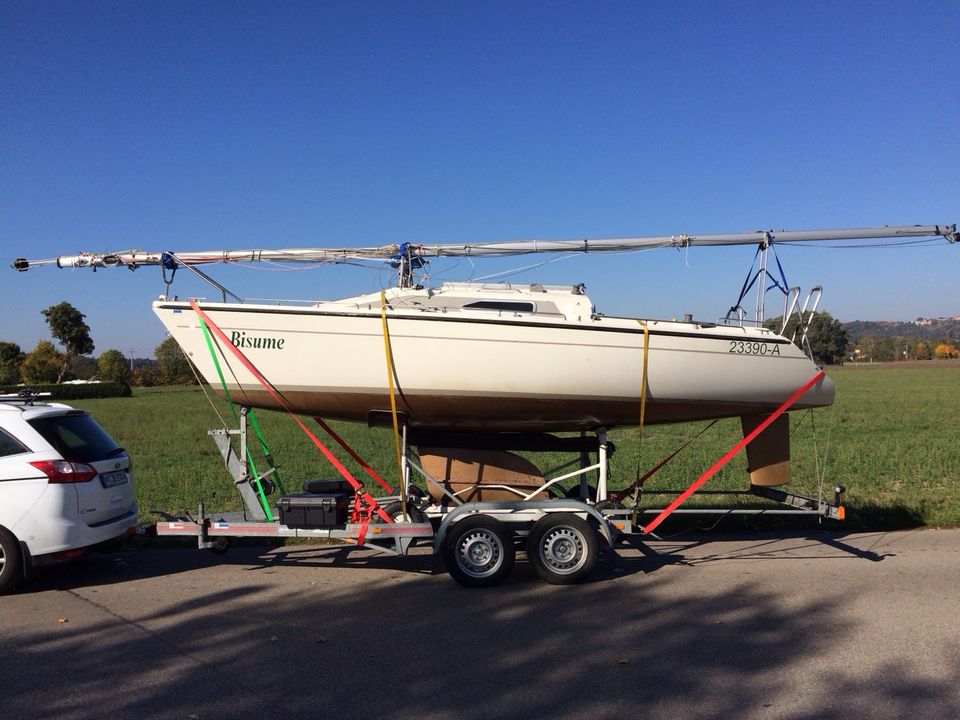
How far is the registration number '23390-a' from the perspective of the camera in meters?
8.10

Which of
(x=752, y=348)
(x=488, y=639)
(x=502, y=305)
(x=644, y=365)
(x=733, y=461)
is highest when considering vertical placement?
(x=502, y=305)

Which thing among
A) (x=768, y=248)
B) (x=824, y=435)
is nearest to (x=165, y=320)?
(x=768, y=248)

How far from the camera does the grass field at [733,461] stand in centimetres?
1126

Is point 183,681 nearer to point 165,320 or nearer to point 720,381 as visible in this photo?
point 165,320

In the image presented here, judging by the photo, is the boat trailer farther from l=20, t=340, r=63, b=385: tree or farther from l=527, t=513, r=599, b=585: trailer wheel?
l=20, t=340, r=63, b=385: tree

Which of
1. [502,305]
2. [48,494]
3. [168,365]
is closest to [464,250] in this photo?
[502,305]

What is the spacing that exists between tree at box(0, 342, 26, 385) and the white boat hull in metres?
84.5

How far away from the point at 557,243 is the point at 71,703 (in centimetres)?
595

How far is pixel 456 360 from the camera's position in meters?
7.61

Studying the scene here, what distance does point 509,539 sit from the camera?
7.38m

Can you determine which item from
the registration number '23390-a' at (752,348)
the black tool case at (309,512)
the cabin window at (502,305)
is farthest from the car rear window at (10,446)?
the registration number '23390-a' at (752,348)

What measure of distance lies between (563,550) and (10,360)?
312ft

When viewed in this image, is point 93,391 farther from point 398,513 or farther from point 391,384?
point 391,384

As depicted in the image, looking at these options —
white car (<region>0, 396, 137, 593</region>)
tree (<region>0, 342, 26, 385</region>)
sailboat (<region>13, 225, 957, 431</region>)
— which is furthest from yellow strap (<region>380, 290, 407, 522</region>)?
tree (<region>0, 342, 26, 385</region>)
